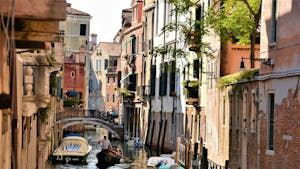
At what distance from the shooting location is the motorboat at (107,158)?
106ft

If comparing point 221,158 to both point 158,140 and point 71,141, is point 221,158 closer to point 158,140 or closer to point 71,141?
point 71,141

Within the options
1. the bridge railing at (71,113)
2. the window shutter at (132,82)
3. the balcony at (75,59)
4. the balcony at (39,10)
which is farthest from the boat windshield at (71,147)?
the balcony at (75,59)

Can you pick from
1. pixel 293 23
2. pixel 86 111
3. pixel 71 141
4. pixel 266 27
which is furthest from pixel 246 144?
Result: pixel 86 111

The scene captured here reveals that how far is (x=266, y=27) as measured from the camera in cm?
1638

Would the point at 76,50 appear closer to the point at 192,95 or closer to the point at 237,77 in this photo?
the point at 192,95

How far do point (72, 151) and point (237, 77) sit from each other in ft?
50.5

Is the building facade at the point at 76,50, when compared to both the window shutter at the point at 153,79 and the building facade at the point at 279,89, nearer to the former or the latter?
the window shutter at the point at 153,79

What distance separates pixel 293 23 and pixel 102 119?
3492 cm

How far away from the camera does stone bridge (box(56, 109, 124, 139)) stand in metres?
47.9

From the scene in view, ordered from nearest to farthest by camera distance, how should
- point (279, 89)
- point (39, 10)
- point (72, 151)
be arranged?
point (39, 10), point (279, 89), point (72, 151)

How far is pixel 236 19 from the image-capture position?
2038 centimetres

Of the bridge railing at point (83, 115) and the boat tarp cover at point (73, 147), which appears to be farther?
the bridge railing at point (83, 115)

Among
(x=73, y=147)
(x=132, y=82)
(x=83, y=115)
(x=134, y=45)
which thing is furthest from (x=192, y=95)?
(x=83, y=115)

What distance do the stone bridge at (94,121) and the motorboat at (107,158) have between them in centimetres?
1439
